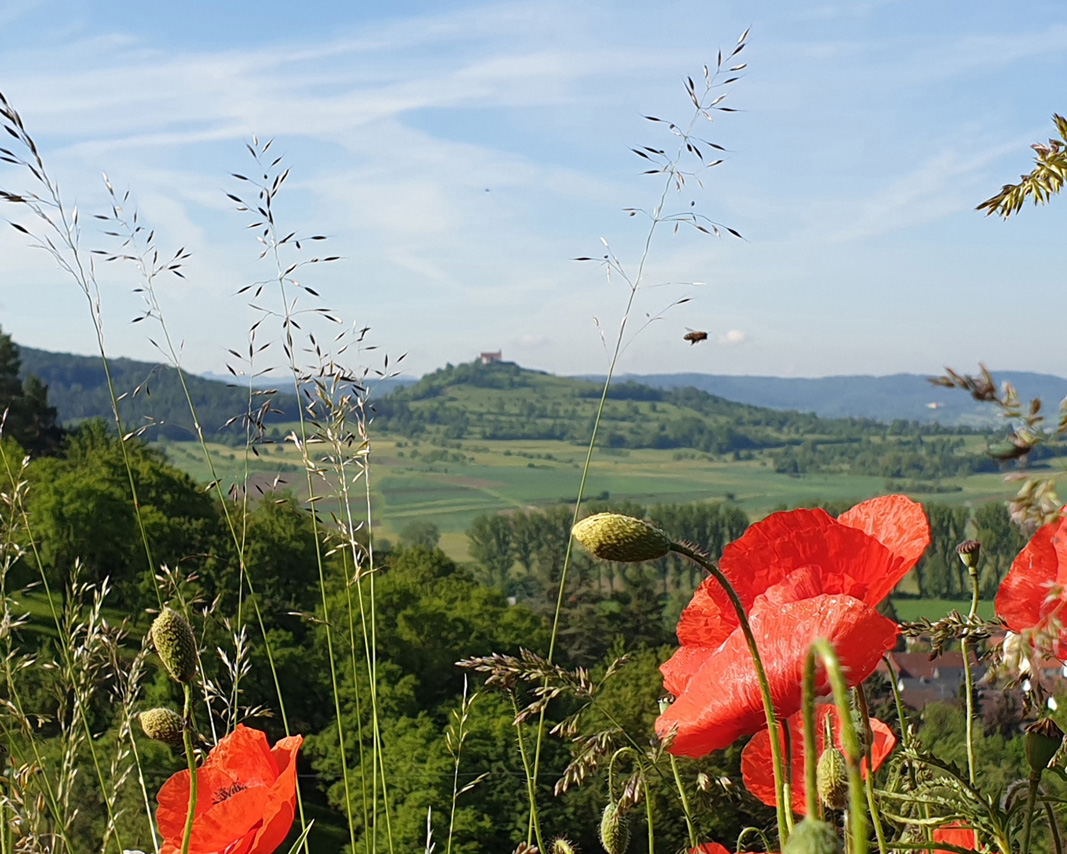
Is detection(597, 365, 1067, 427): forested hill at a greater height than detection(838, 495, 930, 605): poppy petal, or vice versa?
detection(597, 365, 1067, 427): forested hill

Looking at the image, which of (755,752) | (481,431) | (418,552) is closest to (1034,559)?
(755,752)

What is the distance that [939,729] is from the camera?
1731cm

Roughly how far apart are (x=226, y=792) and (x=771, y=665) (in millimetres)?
475

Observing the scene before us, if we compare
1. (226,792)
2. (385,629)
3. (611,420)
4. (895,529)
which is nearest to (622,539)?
(895,529)

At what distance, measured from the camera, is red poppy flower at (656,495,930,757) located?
2.04ft

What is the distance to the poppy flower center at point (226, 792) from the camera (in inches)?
33.5

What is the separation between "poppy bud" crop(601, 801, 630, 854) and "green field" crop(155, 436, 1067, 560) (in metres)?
62.5

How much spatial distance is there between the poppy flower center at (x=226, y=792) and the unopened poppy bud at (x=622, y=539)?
0.42 metres

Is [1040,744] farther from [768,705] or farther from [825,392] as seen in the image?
[825,392]

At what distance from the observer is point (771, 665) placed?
640mm

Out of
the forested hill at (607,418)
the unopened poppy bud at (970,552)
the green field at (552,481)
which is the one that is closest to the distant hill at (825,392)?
the forested hill at (607,418)

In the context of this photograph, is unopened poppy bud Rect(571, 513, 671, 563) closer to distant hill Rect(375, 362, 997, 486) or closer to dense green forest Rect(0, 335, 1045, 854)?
dense green forest Rect(0, 335, 1045, 854)

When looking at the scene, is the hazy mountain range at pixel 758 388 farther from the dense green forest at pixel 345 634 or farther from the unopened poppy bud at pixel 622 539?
the unopened poppy bud at pixel 622 539

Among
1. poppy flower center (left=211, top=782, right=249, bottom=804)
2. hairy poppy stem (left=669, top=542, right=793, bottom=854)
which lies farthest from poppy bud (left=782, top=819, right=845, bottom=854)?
poppy flower center (left=211, top=782, right=249, bottom=804)
